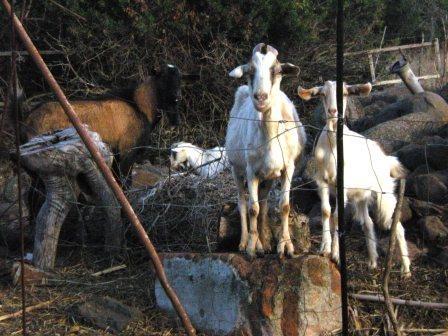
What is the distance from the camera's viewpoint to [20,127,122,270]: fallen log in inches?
278

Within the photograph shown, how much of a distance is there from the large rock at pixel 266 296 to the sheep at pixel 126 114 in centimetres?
396

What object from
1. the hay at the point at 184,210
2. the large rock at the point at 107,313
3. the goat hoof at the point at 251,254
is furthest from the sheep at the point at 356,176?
the large rock at the point at 107,313

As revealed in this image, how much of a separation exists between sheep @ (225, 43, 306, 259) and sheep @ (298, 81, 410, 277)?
0.25 m

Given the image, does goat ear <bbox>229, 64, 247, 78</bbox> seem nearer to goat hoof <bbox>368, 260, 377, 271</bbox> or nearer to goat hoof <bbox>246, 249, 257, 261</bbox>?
goat hoof <bbox>246, 249, 257, 261</bbox>

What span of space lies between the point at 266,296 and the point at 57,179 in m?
2.68

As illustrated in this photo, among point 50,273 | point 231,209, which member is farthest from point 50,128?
point 231,209

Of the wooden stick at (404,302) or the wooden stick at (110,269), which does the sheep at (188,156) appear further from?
the wooden stick at (404,302)

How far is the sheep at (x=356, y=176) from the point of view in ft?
19.5

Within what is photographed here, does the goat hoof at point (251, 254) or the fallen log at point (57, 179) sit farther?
the fallen log at point (57, 179)

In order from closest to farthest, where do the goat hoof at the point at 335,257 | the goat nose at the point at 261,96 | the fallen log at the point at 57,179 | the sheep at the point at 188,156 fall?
the goat nose at the point at 261,96
the goat hoof at the point at 335,257
the fallen log at the point at 57,179
the sheep at the point at 188,156

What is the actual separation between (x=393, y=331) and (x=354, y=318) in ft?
0.95

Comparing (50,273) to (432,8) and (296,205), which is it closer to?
(296,205)

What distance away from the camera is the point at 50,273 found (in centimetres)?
706

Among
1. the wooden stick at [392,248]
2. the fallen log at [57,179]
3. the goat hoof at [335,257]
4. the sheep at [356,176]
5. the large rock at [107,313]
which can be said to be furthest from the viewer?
the fallen log at [57,179]
